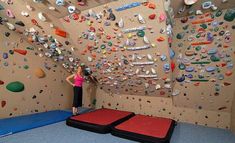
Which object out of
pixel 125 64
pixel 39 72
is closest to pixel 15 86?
pixel 39 72

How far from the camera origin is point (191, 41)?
2574 mm

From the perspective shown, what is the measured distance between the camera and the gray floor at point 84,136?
2.17 m

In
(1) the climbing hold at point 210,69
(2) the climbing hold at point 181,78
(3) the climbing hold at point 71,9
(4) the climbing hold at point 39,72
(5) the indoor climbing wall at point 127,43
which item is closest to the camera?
(5) the indoor climbing wall at point 127,43

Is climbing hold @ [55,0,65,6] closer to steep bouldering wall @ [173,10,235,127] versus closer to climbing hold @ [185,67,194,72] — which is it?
steep bouldering wall @ [173,10,235,127]

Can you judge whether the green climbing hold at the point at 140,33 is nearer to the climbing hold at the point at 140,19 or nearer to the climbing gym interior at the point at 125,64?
the climbing gym interior at the point at 125,64

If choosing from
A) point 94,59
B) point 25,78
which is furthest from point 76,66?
point 25,78

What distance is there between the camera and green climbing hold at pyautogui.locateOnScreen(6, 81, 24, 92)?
9.90 feet

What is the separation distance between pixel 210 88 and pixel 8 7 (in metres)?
3.22

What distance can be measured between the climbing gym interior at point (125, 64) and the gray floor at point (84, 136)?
1cm

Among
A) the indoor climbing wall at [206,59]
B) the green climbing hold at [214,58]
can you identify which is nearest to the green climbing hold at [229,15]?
the indoor climbing wall at [206,59]

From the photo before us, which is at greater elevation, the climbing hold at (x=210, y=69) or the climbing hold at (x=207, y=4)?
the climbing hold at (x=207, y=4)

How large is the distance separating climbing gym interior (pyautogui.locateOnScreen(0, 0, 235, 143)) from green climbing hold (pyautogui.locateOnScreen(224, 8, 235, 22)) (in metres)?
0.01

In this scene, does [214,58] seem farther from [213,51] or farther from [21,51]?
[21,51]

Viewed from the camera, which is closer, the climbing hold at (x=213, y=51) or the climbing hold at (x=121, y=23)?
the climbing hold at (x=121, y=23)
